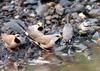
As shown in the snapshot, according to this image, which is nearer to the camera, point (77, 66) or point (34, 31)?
point (77, 66)

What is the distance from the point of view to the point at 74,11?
7.98 meters

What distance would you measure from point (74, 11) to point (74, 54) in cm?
161

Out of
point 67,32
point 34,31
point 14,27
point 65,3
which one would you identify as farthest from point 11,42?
point 65,3

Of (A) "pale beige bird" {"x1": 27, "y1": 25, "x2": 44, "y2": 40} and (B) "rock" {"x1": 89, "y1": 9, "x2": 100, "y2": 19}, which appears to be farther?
(B) "rock" {"x1": 89, "y1": 9, "x2": 100, "y2": 19}

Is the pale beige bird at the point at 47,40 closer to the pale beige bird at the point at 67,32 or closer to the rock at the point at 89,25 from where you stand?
the pale beige bird at the point at 67,32

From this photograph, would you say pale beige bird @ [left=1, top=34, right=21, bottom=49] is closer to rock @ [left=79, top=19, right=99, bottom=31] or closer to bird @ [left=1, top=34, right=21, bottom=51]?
bird @ [left=1, top=34, right=21, bottom=51]

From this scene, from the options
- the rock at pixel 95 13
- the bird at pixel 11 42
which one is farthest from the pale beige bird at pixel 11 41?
the rock at pixel 95 13

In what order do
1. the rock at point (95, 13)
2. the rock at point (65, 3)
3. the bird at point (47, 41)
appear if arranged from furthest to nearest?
the rock at point (65, 3), the rock at point (95, 13), the bird at point (47, 41)

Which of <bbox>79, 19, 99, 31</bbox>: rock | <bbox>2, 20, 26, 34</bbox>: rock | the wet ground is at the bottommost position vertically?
the wet ground

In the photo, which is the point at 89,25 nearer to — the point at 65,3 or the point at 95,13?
the point at 95,13

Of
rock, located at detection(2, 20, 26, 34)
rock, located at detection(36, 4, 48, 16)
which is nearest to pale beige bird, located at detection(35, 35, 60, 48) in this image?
rock, located at detection(2, 20, 26, 34)

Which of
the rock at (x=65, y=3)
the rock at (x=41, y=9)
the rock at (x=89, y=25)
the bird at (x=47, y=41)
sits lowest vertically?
the bird at (x=47, y=41)

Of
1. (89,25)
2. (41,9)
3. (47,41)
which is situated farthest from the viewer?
(41,9)

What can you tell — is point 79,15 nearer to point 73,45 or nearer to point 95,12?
point 95,12
